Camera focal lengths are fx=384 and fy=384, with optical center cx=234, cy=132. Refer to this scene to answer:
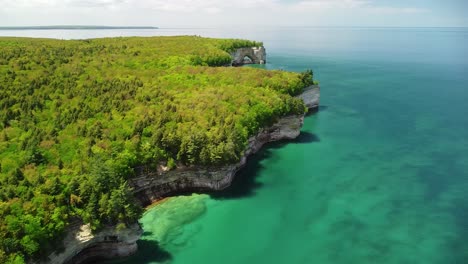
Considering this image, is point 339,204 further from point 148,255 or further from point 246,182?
point 148,255

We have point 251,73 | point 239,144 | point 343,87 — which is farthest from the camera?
point 343,87

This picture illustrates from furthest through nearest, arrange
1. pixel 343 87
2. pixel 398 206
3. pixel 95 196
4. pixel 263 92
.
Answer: pixel 343 87, pixel 263 92, pixel 398 206, pixel 95 196

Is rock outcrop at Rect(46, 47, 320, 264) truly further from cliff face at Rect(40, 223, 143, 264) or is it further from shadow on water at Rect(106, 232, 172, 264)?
shadow on water at Rect(106, 232, 172, 264)

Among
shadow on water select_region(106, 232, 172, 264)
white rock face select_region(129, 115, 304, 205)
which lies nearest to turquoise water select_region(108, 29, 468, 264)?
shadow on water select_region(106, 232, 172, 264)

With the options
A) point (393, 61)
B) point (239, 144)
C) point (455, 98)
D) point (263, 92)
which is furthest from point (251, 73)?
point (393, 61)

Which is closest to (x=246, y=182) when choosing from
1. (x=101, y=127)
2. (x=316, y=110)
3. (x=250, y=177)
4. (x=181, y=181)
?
(x=250, y=177)

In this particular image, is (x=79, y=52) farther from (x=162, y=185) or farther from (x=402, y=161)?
(x=402, y=161)
